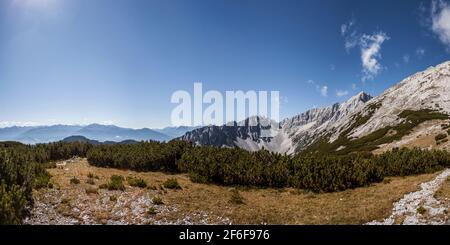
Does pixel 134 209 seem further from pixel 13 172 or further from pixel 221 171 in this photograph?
pixel 221 171

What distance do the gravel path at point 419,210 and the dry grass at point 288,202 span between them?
70cm

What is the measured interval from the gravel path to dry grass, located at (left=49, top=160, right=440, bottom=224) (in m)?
0.70

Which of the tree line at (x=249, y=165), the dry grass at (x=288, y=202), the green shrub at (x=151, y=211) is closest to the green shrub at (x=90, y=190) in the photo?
the dry grass at (x=288, y=202)

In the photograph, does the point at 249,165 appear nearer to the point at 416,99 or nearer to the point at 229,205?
the point at 229,205

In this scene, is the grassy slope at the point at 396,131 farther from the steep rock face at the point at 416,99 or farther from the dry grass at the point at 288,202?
the dry grass at the point at 288,202

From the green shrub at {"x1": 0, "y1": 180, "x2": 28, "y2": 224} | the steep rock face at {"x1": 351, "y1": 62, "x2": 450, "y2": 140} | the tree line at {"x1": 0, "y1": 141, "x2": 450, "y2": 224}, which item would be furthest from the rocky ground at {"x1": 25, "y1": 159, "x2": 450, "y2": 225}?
the steep rock face at {"x1": 351, "y1": 62, "x2": 450, "y2": 140}

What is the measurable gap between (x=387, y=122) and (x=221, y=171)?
104 meters

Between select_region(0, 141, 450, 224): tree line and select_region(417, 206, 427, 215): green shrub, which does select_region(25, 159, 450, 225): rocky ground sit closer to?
select_region(417, 206, 427, 215): green shrub

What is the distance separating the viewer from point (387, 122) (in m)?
119

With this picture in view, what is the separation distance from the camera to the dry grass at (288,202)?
69.5 ft

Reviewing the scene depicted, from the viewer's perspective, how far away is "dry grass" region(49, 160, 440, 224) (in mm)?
21188
